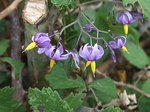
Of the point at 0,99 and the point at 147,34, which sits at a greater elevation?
the point at 0,99

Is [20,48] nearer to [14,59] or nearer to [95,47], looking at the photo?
[14,59]

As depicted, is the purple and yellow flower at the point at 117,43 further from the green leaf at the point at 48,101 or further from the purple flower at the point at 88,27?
the green leaf at the point at 48,101

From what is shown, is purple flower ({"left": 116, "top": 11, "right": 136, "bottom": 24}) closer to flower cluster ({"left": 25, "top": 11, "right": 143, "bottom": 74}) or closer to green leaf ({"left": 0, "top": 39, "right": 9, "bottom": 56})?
flower cluster ({"left": 25, "top": 11, "right": 143, "bottom": 74})

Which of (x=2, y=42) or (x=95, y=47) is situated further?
(x=2, y=42)

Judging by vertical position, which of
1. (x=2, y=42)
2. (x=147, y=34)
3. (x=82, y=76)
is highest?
(x=2, y=42)

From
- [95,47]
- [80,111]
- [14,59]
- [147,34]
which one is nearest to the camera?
[95,47]

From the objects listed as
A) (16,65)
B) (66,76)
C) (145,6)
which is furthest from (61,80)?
(145,6)

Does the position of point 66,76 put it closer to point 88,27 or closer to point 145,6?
point 88,27

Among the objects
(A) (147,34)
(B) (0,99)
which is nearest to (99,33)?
(B) (0,99)
